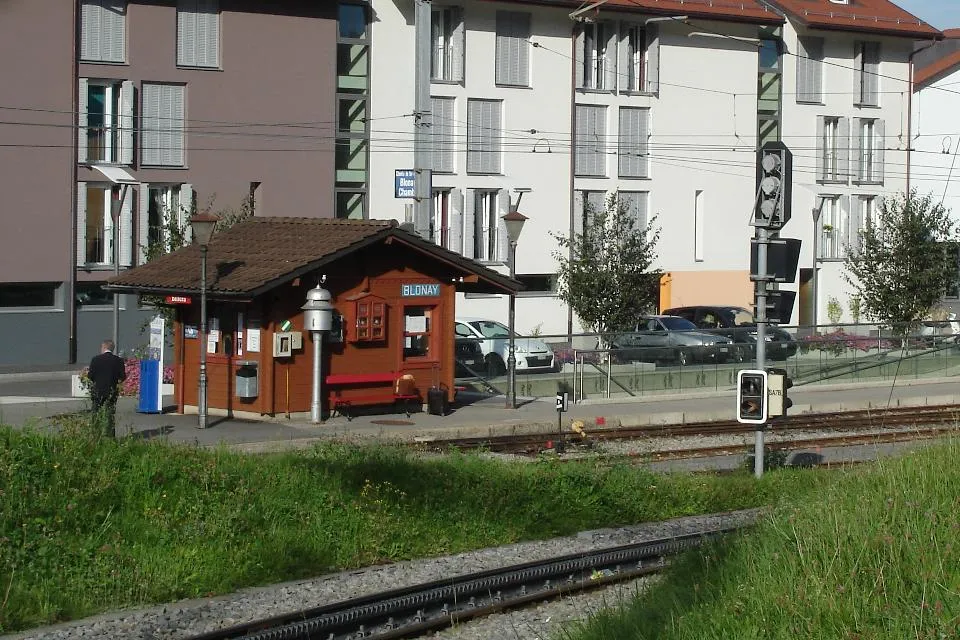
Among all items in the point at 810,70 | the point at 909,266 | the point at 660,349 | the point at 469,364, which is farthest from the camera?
the point at 810,70

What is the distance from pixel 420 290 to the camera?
26.0 metres

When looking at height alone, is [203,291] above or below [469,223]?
below

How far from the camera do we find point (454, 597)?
36.6 feet

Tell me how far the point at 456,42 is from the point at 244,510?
1478 inches

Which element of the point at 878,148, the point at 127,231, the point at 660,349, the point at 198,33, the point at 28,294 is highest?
the point at 198,33

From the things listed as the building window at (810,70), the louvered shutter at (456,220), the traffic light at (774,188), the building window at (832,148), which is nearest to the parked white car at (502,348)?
the louvered shutter at (456,220)

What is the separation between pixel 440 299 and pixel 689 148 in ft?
100

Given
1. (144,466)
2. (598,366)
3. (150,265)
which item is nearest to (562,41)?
(598,366)

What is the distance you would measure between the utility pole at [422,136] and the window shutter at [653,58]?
26.1 metres

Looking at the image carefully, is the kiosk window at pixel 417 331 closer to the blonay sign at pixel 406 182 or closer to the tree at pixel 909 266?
the blonay sign at pixel 406 182

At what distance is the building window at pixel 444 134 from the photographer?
4894 centimetres

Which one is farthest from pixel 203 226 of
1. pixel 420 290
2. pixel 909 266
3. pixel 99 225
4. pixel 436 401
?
pixel 909 266

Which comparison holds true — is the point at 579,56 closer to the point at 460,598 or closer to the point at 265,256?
the point at 265,256

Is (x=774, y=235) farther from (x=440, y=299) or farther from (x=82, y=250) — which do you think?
(x=82, y=250)
